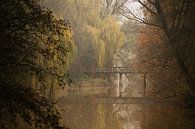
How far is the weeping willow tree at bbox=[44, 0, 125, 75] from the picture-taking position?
3496 cm

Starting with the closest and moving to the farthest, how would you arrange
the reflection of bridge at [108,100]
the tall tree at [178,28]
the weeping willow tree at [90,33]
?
the tall tree at [178,28], the reflection of bridge at [108,100], the weeping willow tree at [90,33]

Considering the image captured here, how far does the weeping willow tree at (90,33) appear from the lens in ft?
115

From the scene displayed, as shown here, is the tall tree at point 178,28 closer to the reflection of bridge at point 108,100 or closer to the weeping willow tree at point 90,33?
the reflection of bridge at point 108,100

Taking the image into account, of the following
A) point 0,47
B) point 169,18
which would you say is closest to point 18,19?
point 0,47

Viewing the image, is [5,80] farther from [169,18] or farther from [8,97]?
[169,18]

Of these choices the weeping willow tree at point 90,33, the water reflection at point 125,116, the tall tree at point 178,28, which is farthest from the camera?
the weeping willow tree at point 90,33

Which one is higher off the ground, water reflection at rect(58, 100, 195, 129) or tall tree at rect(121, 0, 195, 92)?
tall tree at rect(121, 0, 195, 92)

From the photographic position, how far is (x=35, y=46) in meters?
10.7

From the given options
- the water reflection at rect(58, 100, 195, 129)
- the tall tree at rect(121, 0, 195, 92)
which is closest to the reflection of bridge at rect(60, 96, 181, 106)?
the water reflection at rect(58, 100, 195, 129)

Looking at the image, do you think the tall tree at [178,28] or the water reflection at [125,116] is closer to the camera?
the tall tree at [178,28]

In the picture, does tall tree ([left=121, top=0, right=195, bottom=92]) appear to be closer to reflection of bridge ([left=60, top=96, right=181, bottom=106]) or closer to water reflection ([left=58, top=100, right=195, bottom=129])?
water reflection ([left=58, top=100, right=195, bottom=129])

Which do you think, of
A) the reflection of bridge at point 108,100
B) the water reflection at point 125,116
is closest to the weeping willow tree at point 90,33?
the reflection of bridge at point 108,100

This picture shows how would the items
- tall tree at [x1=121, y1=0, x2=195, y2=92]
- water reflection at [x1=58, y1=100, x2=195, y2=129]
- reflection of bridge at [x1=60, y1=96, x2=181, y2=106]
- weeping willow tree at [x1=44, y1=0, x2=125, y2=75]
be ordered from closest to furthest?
tall tree at [x1=121, y1=0, x2=195, y2=92]
water reflection at [x1=58, y1=100, x2=195, y2=129]
reflection of bridge at [x1=60, y1=96, x2=181, y2=106]
weeping willow tree at [x1=44, y1=0, x2=125, y2=75]

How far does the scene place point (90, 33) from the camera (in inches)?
1382
